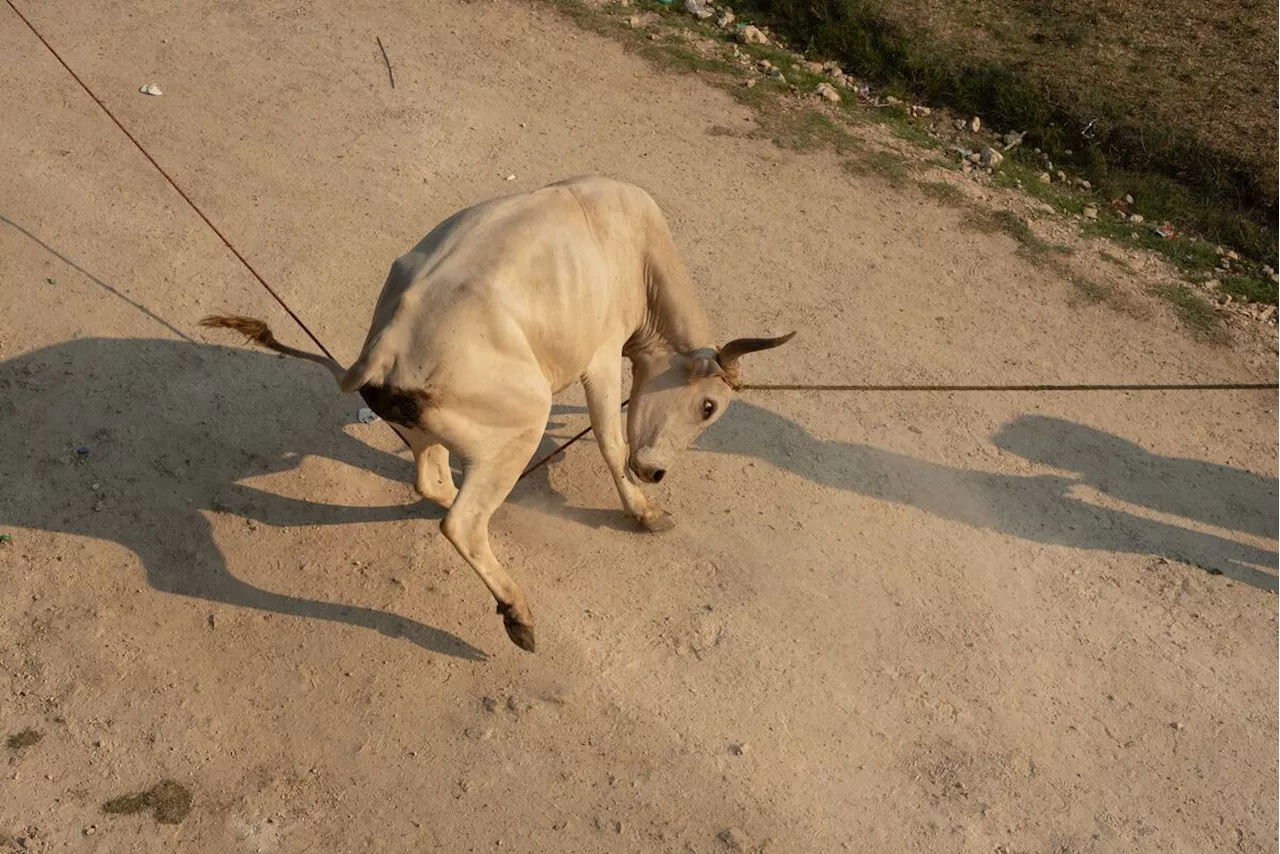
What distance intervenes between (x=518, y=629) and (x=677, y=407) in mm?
1489

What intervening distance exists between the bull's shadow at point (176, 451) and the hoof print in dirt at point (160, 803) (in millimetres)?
1165

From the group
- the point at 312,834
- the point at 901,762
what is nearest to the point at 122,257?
the point at 312,834

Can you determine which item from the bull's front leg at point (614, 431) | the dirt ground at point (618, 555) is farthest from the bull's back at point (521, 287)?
the dirt ground at point (618, 555)

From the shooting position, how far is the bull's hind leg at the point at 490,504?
247 inches

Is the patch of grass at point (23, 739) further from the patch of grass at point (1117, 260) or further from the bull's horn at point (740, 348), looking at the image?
the patch of grass at point (1117, 260)

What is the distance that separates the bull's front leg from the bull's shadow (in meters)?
1.12

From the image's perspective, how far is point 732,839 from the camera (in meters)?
6.00

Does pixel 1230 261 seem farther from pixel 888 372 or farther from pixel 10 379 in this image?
pixel 10 379

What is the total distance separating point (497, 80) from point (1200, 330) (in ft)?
20.7

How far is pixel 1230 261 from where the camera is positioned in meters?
10.3

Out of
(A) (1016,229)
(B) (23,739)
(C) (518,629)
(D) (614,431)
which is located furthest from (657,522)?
(A) (1016,229)

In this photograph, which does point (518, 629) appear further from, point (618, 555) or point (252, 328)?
point (252, 328)

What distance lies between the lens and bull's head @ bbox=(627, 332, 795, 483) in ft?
22.9

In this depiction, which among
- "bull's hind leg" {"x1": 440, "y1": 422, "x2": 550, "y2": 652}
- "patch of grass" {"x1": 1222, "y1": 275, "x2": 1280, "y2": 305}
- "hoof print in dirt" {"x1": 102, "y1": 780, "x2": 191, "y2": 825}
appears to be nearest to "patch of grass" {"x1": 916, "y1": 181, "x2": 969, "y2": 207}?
"patch of grass" {"x1": 1222, "y1": 275, "x2": 1280, "y2": 305}
